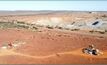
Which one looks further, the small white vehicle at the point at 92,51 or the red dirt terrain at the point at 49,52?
the small white vehicle at the point at 92,51

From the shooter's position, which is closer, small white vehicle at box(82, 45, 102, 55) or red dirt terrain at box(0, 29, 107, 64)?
red dirt terrain at box(0, 29, 107, 64)

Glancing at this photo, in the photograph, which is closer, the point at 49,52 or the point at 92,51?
the point at 92,51

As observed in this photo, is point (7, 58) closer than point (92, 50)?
Yes

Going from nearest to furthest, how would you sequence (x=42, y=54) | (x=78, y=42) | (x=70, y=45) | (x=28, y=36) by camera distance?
1. (x=42, y=54)
2. (x=70, y=45)
3. (x=78, y=42)
4. (x=28, y=36)

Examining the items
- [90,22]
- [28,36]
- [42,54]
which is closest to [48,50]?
[42,54]

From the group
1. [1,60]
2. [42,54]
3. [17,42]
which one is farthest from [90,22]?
[1,60]

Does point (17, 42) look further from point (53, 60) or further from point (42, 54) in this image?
point (53, 60)

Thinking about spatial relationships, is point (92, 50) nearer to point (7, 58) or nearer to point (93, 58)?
point (93, 58)

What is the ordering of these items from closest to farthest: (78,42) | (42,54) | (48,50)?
1. (42,54)
2. (48,50)
3. (78,42)

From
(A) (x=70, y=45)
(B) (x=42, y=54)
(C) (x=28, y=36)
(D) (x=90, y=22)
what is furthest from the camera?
(D) (x=90, y=22)
